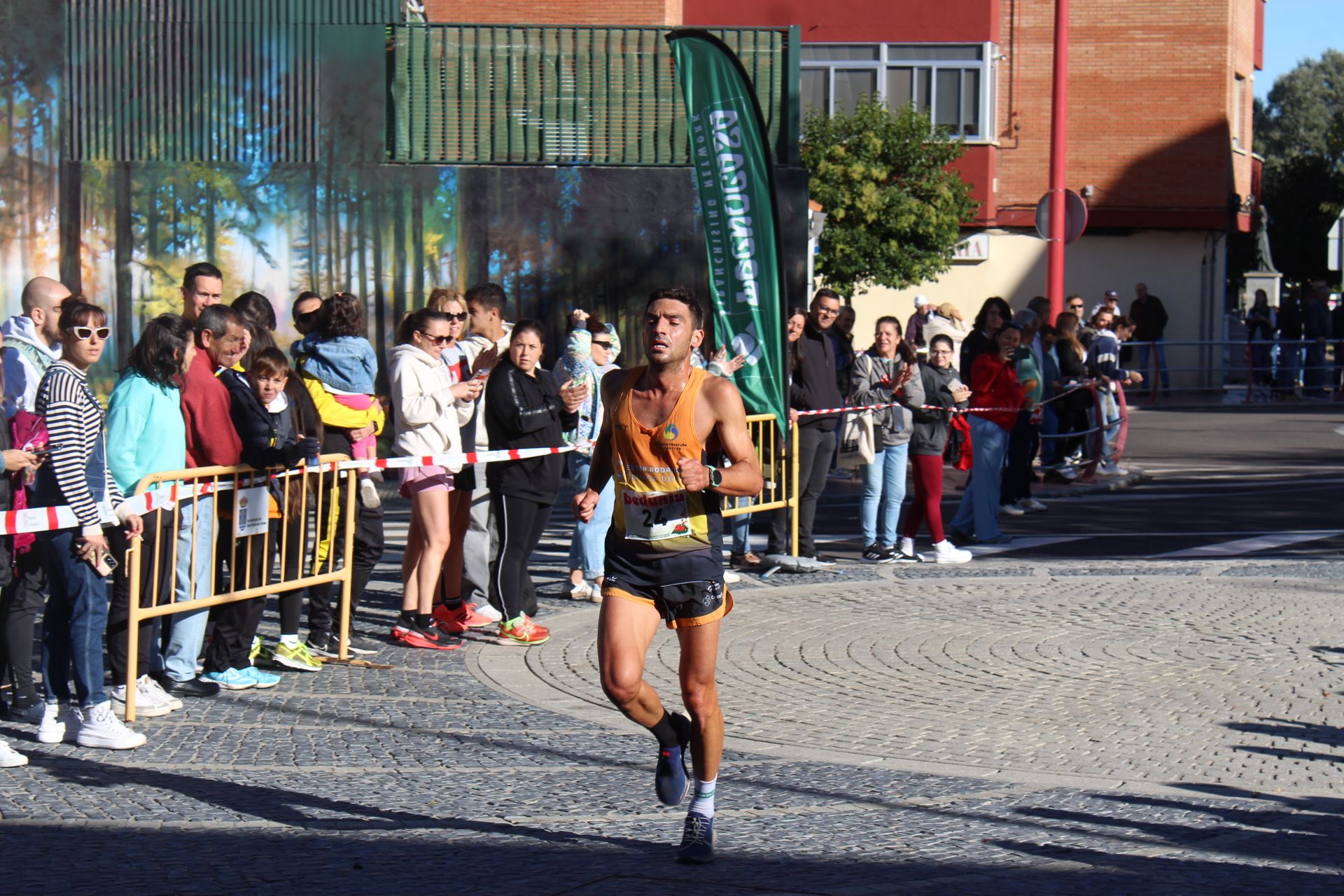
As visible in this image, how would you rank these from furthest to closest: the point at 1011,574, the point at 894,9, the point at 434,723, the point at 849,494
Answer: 1. the point at 894,9
2. the point at 849,494
3. the point at 1011,574
4. the point at 434,723

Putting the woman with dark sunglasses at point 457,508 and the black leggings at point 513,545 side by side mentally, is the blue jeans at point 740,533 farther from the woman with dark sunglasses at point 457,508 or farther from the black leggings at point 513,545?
the black leggings at point 513,545

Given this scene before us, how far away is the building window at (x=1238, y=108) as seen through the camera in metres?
37.4

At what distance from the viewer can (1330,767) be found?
656 cm

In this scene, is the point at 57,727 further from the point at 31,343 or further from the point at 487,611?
the point at 487,611

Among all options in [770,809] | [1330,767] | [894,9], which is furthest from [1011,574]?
[894,9]

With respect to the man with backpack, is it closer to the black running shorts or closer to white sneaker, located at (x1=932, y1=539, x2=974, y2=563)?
the black running shorts

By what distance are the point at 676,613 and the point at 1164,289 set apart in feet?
107

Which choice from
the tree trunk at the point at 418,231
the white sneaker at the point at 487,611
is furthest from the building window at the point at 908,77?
the white sneaker at the point at 487,611

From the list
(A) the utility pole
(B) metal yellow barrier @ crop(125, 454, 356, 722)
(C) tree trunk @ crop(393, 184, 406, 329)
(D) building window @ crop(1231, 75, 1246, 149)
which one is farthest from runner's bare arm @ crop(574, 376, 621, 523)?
(D) building window @ crop(1231, 75, 1246, 149)

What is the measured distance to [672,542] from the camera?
18.1 feet

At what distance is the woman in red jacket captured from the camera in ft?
43.2

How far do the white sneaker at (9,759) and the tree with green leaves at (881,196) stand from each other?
995 inches

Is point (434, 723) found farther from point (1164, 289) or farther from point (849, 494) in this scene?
point (1164, 289)

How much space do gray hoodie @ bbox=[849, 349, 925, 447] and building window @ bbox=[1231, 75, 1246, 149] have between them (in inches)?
1106
